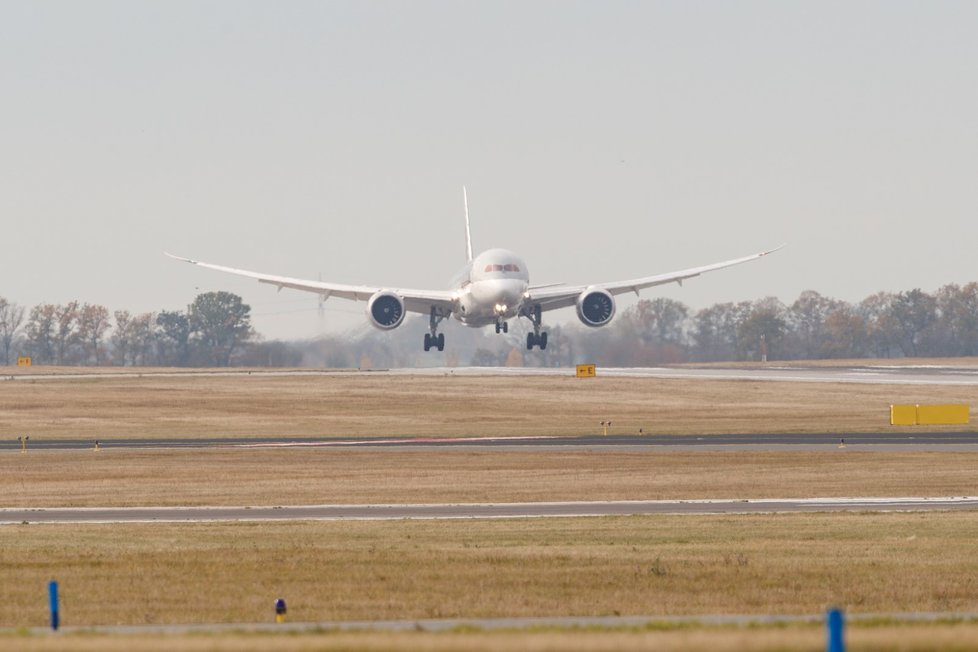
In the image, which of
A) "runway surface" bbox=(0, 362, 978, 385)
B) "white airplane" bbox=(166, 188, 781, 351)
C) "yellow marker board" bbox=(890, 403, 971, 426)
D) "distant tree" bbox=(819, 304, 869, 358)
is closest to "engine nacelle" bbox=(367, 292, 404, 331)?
"white airplane" bbox=(166, 188, 781, 351)

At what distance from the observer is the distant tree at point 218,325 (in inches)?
6314

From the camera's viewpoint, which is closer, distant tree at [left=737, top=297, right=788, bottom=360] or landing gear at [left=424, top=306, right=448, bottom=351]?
landing gear at [left=424, top=306, right=448, bottom=351]

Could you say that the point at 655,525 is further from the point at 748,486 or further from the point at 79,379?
the point at 79,379

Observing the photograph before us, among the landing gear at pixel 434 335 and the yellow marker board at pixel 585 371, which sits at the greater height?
the landing gear at pixel 434 335

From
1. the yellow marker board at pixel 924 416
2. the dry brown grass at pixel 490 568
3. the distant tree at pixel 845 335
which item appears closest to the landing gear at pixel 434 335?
the yellow marker board at pixel 924 416

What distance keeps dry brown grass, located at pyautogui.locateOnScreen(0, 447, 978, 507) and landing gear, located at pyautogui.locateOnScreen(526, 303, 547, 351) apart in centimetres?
2488

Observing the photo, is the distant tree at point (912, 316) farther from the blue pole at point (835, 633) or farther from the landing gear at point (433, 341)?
the blue pole at point (835, 633)

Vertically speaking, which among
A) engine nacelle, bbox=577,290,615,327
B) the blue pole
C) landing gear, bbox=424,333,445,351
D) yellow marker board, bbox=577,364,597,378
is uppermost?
engine nacelle, bbox=577,290,615,327

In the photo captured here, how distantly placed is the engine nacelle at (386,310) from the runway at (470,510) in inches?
1615

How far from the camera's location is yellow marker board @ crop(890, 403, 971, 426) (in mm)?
75812

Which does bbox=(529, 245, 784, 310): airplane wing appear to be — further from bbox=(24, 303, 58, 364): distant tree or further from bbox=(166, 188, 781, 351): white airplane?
bbox=(24, 303, 58, 364): distant tree

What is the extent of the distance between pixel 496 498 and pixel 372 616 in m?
22.1

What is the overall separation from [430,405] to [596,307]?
13672 mm

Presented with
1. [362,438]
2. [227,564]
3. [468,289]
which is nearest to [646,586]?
[227,564]
